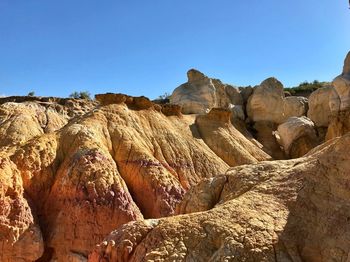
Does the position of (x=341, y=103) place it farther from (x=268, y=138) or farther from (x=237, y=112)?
(x=237, y=112)

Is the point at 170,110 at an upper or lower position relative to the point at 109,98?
upper

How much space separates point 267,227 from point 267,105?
32103 millimetres

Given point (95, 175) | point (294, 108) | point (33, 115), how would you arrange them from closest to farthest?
point (95, 175)
point (33, 115)
point (294, 108)

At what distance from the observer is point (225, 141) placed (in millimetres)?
29156

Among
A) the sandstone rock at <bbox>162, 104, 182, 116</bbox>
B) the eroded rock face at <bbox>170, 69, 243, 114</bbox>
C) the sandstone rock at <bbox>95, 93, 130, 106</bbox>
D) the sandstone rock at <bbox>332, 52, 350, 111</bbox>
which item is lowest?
the sandstone rock at <bbox>332, 52, 350, 111</bbox>

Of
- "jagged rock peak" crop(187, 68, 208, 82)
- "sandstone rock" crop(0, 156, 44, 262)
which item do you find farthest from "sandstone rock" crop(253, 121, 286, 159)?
"sandstone rock" crop(0, 156, 44, 262)

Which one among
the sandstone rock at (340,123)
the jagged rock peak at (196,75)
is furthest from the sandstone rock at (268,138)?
the sandstone rock at (340,123)

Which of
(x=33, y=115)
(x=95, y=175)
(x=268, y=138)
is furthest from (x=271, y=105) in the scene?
(x=95, y=175)

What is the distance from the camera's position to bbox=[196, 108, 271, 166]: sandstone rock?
28.3m

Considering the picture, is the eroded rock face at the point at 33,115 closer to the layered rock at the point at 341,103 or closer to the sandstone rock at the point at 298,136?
the layered rock at the point at 341,103

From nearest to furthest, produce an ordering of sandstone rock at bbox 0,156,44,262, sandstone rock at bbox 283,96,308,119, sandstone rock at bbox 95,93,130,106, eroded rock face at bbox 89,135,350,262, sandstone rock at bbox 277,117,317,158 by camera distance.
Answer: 1. eroded rock face at bbox 89,135,350,262
2. sandstone rock at bbox 0,156,44,262
3. sandstone rock at bbox 95,93,130,106
4. sandstone rock at bbox 277,117,317,158
5. sandstone rock at bbox 283,96,308,119

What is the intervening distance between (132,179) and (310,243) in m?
15.5

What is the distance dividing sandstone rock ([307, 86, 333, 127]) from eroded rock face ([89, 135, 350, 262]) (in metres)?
25.5

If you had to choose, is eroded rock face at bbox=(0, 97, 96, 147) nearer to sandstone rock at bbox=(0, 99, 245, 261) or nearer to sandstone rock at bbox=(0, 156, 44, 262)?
sandstone rock at bbox=(0, 99, 245, 261)
